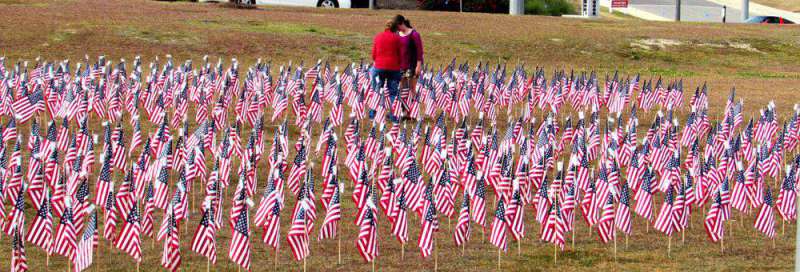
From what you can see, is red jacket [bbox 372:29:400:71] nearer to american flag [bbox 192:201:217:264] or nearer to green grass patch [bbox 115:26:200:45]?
american flag [bbox 192:201:217:264]

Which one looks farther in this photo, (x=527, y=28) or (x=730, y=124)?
(x=527, y=28)

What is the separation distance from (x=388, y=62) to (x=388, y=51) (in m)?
0.19

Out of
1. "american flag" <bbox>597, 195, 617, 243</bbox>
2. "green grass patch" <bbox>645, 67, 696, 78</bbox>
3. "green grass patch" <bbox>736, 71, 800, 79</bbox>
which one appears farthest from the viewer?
"green grass patch" <bbox>736, 71, 800, 79</bbox>

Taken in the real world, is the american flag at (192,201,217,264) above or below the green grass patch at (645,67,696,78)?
above

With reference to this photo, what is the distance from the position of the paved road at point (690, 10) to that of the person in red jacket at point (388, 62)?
47368 millimetres

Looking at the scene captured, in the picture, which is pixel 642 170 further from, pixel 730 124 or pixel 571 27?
pixel 571 27

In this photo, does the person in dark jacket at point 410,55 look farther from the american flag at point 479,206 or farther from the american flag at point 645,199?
the american flag at point 479,206

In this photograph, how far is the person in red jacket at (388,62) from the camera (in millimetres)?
23719

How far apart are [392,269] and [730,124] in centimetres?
946

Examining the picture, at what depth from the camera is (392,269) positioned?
14.2m

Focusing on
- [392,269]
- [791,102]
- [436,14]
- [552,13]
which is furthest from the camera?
[552,13]

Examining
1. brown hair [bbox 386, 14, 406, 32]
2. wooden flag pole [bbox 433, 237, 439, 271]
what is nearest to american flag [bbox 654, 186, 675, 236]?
wooden flag pole [bbox 433, 237, 439, 271]

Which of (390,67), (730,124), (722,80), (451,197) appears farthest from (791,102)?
(451,197)

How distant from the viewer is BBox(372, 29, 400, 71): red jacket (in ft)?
77.9
